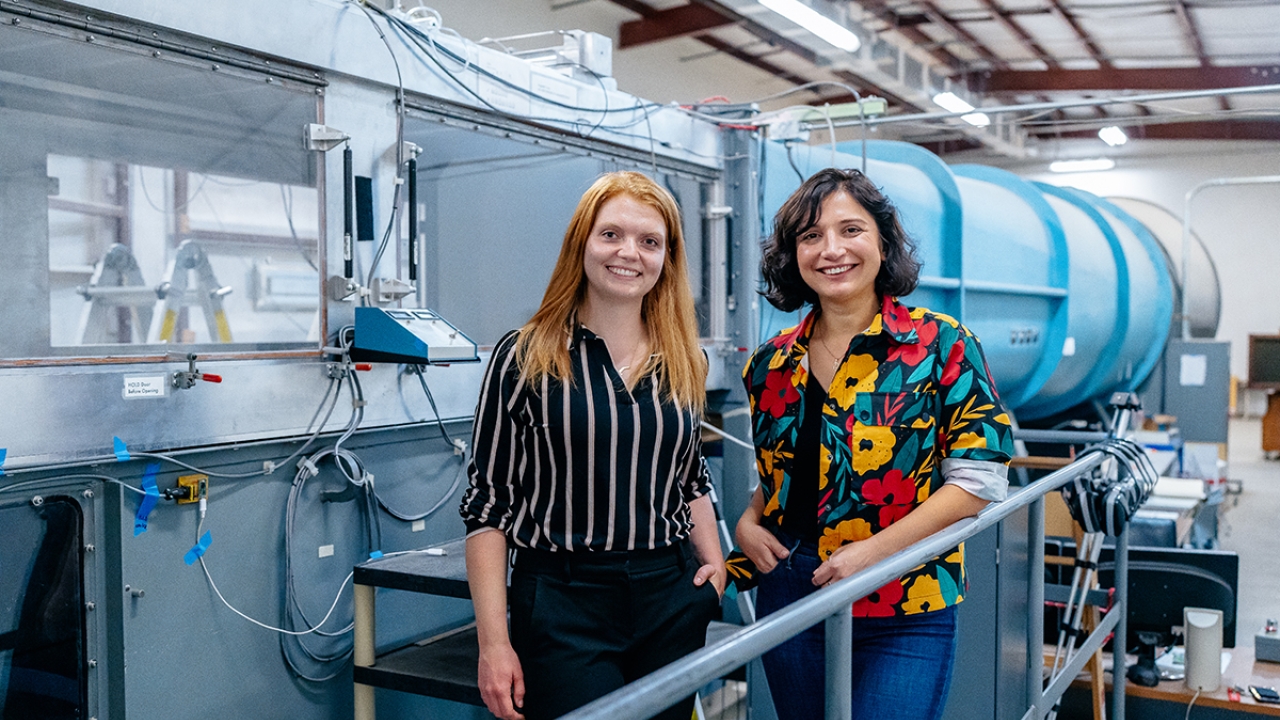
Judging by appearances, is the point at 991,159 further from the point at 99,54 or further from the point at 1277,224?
the point at 99,54

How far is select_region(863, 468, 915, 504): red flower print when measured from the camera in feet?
5.12

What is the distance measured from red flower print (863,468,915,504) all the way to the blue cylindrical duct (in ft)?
8.91

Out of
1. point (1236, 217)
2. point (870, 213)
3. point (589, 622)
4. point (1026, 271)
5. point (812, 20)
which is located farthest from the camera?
point (1236, 217)

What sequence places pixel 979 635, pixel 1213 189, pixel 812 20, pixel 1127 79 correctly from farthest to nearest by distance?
pixel 1213 189 < pixel 1127 79 < pixel 812 20 < pixel 979 635

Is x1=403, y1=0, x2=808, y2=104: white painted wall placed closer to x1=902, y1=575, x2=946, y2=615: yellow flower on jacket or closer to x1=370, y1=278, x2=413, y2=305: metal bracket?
x1=370, y1=278, x2=413, y2=305: metal bracket

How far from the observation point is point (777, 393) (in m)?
1.67

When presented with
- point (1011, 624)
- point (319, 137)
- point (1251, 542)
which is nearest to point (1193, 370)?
point (1251, 542)

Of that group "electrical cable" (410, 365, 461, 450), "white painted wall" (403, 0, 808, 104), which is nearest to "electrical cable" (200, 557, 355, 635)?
"electrical cable" (410, 365, 461, 450)

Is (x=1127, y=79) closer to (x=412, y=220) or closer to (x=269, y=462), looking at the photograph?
(x=412, y=220)

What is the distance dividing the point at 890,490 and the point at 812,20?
205 inches

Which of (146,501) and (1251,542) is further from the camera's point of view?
(1251,542)

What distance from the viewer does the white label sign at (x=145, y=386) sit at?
2.11 metres

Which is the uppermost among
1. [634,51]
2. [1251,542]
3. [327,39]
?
[634,51]

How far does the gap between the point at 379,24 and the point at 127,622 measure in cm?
153
